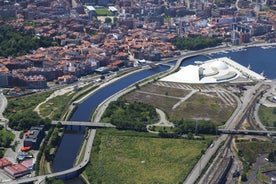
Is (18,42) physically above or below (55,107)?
above

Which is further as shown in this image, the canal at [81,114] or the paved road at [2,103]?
the paved road at [2,103]

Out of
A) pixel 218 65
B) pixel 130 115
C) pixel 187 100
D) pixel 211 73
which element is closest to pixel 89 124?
pixel 130 115

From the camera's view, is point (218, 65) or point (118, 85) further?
point (218, 65)

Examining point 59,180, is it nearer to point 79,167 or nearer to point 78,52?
point 79,167

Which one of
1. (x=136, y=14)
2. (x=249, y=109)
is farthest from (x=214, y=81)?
(x=136, y=14)

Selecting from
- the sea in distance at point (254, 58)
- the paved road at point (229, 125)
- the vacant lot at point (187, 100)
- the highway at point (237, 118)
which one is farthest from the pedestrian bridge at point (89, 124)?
the sea in distance at point (254, 58)

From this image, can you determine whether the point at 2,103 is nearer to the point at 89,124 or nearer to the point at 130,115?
the point at 89,124

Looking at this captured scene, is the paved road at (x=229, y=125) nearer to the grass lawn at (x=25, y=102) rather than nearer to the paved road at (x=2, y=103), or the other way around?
the grass lawn at (x=25, y=102)
